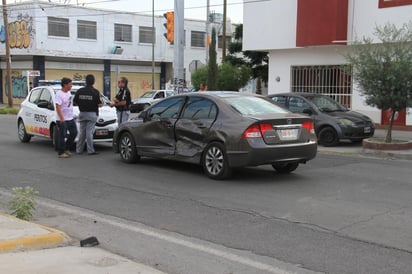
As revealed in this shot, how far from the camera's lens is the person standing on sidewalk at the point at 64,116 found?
1174 centimetres

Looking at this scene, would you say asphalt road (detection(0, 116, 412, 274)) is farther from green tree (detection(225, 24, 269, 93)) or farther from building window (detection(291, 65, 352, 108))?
green tree (detection(225, 24, 269, 93))

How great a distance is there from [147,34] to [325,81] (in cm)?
2926

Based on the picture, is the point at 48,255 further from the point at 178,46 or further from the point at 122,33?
the point at 122,33

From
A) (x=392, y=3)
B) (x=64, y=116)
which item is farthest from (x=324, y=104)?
(x=64, y=116)

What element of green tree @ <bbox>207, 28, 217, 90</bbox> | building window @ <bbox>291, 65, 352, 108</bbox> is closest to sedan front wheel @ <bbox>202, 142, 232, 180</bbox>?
building window @ <bbox>291, 65, 352, 108</bbox>

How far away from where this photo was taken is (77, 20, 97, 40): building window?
43188mm

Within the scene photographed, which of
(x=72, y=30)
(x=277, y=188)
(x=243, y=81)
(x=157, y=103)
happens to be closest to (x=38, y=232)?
(x=277, y=188)

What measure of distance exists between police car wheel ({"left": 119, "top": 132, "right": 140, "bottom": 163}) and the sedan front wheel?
2.17m

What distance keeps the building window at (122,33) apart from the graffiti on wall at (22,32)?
7.75 m

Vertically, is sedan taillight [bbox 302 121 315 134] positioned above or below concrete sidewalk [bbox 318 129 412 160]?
above

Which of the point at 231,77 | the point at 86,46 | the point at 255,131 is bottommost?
the point at 255,131

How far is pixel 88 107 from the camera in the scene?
11977 mm

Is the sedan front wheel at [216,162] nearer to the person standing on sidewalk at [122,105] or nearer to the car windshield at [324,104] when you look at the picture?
the person standing on sidewalk at [122,105]

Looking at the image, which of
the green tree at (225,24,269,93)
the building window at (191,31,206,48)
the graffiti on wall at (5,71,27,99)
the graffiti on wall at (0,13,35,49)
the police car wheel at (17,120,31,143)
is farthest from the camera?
the building window at (191,31,206,48)
